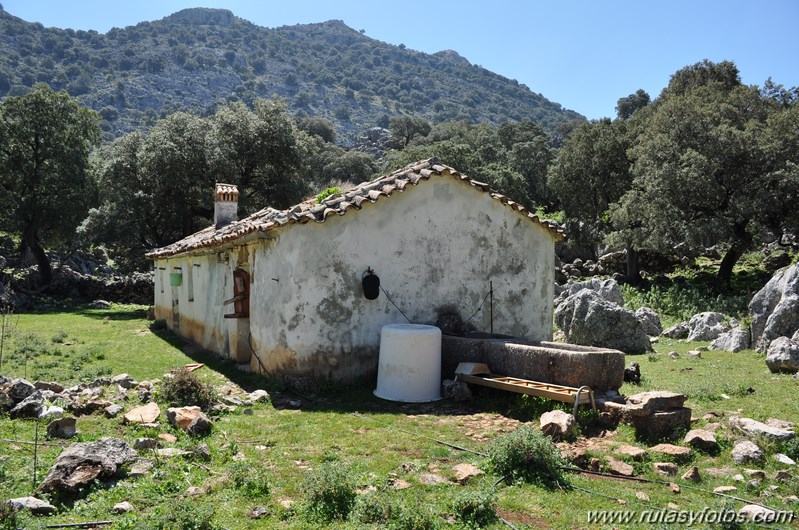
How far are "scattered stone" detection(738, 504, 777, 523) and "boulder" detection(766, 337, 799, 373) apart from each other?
23.3 feet

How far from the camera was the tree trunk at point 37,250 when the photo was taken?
2855 centimetres

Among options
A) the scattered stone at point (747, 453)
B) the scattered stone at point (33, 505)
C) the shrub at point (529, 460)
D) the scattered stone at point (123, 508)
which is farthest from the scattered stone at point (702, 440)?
the scattered stone at point (33, 505)

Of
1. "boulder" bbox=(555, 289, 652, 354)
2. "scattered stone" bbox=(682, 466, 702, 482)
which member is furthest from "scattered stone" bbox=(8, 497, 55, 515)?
"boulder" bbox=(555, 289, 652, 354)

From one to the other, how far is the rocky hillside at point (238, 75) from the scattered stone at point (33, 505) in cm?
10436

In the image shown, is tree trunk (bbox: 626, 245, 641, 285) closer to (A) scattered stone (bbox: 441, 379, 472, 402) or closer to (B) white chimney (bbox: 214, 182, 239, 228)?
(B) white chimney (bbox: 214, 182, 239, 228)

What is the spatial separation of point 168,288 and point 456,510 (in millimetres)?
17901

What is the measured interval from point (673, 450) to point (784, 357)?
19.6 ft

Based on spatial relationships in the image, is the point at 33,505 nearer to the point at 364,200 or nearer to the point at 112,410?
the point at 112,410

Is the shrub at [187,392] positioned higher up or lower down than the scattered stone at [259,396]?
higher up

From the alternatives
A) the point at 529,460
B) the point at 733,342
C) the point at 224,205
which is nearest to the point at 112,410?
the point at 529,460

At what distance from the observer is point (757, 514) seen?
4520 mm

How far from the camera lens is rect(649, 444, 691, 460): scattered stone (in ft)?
19.7

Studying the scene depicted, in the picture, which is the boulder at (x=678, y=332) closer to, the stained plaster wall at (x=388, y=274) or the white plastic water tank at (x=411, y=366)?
the stained plaster wall at (x=388, y=274)

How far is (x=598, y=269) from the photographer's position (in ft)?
103
